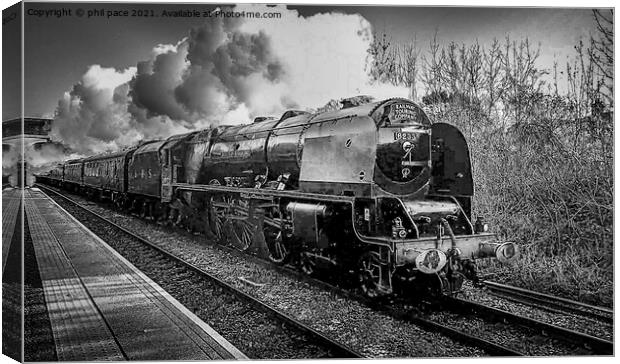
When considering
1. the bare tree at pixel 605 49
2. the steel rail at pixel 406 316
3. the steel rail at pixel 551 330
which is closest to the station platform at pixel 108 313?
the steel rail at pixel 406 316

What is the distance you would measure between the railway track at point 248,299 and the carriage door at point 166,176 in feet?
5.63

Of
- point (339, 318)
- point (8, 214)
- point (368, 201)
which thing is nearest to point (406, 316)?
point (339, 318)

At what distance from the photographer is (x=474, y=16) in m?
5.76

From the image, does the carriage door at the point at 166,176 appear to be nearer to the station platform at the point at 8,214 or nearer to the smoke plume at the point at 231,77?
the smoke plume at the point at 231,77

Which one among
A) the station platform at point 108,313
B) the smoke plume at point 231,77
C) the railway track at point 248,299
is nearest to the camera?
the railway track at point 248,299

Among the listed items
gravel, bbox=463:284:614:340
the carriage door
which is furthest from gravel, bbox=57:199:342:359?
the carriage door

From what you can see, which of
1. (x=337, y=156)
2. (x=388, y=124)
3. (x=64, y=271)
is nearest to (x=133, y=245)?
(x=64, y=271)

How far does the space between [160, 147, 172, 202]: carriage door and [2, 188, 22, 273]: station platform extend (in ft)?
12.4

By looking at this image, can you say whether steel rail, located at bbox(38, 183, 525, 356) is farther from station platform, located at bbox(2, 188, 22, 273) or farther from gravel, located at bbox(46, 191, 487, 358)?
station platform, located at bbox(2, 188, 22, 273)

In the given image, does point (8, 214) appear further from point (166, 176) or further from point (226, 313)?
point (166, 176)

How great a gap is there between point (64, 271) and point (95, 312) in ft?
1.96

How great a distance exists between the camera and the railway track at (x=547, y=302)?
5.57 metres

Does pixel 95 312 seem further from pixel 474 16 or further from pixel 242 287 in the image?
pixel 474 16

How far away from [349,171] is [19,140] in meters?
3.46
